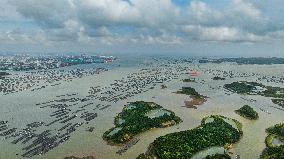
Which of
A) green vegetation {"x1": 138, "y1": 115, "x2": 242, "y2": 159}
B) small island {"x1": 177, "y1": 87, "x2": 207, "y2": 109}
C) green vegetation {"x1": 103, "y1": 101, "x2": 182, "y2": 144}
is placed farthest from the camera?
small island {"x1": 177, "y1": 87, "x2": 207, "y2": 109}

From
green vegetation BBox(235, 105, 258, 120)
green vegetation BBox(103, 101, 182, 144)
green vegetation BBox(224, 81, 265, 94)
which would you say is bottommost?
green vegetation BBox(224, 81, 265, 94)

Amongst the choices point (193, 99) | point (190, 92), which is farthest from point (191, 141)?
point (190, 92)

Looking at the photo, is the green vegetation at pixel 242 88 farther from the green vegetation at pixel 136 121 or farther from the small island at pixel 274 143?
the small island at pixel 274 143

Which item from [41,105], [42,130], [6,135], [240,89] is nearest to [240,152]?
[42,130]

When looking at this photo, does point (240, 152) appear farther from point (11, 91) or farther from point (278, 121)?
point (11, 91)

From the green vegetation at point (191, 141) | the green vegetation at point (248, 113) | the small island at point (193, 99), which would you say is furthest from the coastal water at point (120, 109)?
the green vegetation at point (191, 141)

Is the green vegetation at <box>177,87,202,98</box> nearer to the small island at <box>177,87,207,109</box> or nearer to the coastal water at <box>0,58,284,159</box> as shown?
the small island at <box>177,87,207,109</box>

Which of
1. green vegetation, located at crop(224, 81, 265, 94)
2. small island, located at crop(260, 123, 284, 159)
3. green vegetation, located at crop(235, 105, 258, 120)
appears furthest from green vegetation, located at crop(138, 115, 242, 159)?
green vegetation, located at crop(224, 81, 265, 94)
